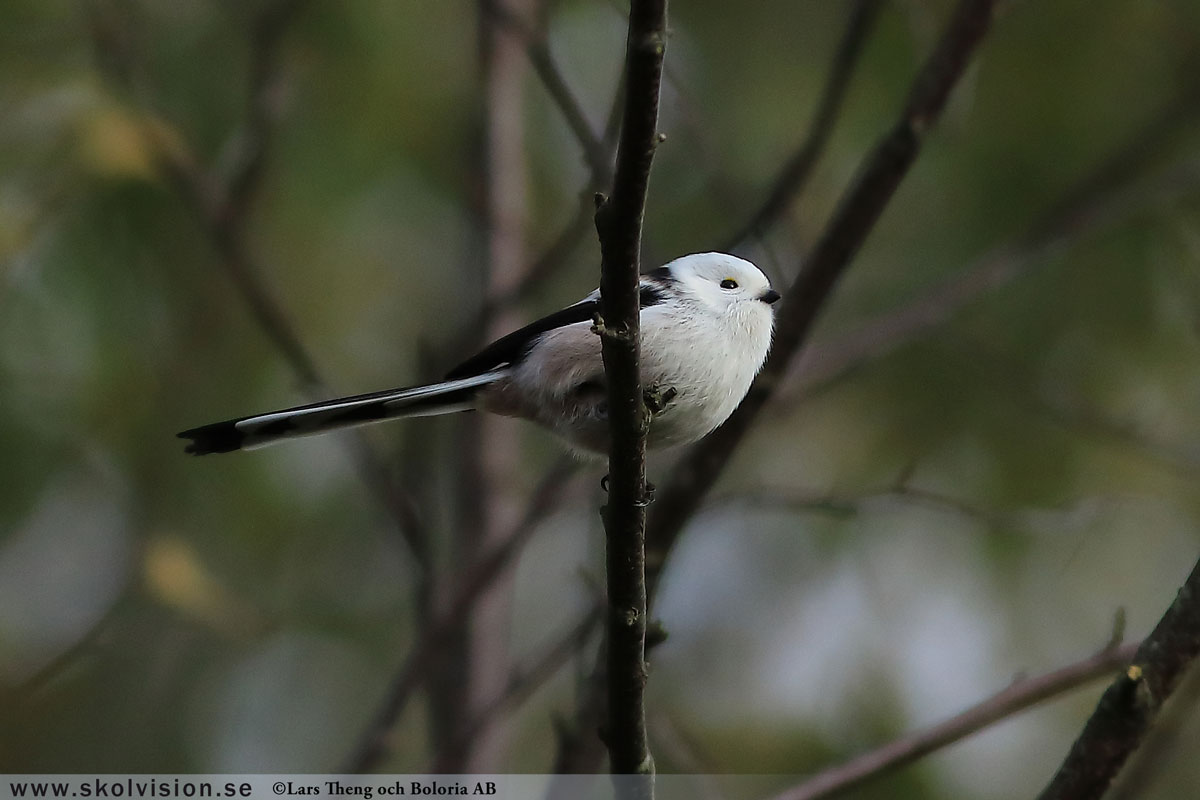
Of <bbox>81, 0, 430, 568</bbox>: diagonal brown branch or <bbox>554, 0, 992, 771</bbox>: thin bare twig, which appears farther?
<bbox>81, 0, 430, 568</bbox>: diagonal brown branch

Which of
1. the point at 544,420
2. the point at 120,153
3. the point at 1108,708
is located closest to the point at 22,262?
the point at 120,153

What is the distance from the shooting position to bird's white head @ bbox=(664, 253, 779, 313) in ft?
11.7

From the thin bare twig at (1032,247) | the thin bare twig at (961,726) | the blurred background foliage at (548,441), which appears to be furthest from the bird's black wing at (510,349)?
the thin bare twig at (961,726)

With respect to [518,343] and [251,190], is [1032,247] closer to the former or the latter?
[518,343]

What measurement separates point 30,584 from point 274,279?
185 centimetres

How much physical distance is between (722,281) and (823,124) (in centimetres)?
77

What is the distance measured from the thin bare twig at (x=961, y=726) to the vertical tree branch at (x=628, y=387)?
1.10m

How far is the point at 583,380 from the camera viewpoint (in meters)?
3.30

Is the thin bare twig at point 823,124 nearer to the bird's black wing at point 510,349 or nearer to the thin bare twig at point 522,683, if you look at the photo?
the bird's black wing at point 510,349

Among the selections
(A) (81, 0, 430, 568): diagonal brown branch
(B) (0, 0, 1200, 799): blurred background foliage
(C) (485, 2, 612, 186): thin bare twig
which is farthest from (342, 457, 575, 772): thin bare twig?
(C) (485, 2, 612, 186): thin bare twig

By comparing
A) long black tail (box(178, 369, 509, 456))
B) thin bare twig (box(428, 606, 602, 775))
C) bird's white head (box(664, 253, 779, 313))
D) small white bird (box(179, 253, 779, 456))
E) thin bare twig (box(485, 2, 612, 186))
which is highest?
thin bare twig (box(485, 2, 612, 186))

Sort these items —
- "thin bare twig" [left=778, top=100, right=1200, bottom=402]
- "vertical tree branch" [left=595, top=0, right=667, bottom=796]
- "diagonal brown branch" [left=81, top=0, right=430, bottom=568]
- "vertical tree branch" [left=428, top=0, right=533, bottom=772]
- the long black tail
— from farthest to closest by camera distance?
1. "vertical tree branch" [left=428, top=0, right=533, bottom=772]
2. "thin bare twig" [left=778, top=100, right=1200, bottom=402]
3. "diagonal brown branch" [left=81, top=0, right=430, bottom=568]
4. the long black tail
5. "vertical tree branch" [left=595, top=0, right=667, bottom=796]

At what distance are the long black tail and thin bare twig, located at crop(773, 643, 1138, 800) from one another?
1.55 m

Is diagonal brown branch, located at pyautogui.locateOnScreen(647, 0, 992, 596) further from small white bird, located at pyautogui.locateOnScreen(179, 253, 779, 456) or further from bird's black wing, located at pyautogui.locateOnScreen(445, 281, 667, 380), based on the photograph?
bird's black wing, located at pyautogui.locateOnScreen(445, 281, 667, 380)
